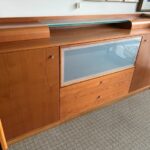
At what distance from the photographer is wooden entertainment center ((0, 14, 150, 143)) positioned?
1164mm

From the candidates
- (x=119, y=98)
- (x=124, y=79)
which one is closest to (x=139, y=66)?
(x=124, y=79)

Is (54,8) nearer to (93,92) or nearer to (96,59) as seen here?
(96,59)

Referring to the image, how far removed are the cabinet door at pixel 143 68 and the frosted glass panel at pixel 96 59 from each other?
0.09m

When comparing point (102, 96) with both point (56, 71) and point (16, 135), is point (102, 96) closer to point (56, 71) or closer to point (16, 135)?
point (56, 71)

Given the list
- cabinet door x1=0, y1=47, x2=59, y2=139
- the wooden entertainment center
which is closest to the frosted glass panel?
the wooden entertainment center

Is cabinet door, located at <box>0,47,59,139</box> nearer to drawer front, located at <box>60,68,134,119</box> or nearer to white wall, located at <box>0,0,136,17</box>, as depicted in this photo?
drawer front, located at <box>60,68,134,119</box>

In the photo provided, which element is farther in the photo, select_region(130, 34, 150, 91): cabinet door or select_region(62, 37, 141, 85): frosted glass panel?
select_region(130, 34, 150, 91): cabinet door

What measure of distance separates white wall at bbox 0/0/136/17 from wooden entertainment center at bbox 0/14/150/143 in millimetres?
54

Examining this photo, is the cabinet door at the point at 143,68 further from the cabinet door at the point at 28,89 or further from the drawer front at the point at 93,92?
the cabinet door at the point at 28,89

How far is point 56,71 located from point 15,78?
0.32 meters

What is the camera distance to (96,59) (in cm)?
158

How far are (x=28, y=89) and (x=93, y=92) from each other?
0.72 m

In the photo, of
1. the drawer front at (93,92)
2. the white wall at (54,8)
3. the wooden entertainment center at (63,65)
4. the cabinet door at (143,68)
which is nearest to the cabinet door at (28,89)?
the wooden entertainment center at (63,65)

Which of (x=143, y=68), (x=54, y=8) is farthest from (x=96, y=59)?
(x=143, y=68)
